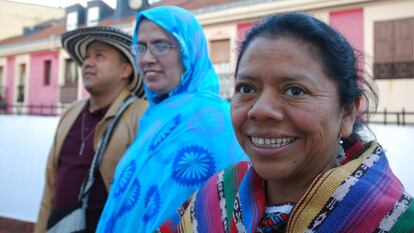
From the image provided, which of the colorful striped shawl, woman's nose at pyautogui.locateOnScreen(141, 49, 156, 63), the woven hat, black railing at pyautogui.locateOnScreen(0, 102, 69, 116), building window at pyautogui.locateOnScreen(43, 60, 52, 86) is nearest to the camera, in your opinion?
the colorful striped shawl

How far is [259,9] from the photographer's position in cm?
1184

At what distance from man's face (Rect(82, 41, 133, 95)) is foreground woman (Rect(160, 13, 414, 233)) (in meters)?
1.47

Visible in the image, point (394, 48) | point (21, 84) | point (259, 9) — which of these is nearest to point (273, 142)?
point (394, 48)

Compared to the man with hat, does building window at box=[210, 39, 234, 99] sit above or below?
above

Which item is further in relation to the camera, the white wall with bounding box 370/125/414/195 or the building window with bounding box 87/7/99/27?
the building window with bounding box 87/7/99/27

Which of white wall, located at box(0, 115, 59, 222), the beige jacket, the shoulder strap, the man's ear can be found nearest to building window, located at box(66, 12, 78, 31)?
white wall, located at box(0, 115, 59, 222)

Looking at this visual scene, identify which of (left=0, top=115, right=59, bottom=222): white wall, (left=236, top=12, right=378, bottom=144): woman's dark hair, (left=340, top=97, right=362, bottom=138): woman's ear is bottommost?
(left=0, top=115, right=59, bottom=222): white wall

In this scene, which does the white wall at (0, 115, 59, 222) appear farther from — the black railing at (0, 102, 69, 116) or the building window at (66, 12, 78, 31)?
the building window at (66, 12, 78, 31)

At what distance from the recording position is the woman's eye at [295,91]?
43.7 inches

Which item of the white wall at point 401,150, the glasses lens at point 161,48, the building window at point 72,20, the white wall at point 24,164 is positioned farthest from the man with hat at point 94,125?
the building window at point 72,20

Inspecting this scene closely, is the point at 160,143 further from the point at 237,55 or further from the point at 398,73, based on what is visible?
the point at 398,73

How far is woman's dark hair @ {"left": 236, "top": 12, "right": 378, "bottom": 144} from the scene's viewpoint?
3.75 ft

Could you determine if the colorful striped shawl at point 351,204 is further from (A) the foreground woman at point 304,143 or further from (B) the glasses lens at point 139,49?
(B) the glasses lens at point 139,49

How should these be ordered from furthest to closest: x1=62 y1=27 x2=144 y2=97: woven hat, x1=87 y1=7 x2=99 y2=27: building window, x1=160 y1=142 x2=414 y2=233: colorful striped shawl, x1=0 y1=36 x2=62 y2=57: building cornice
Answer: x1=87 y1=7 x2=99 y2=27: building window, x1=0 y1=36 x2=62 y2=57: building cornice, x1=62 y1=27 x2=144 y2=97: woven hat, x1=160 y1=142 x2=414 y2=233: colorful striped shawl
